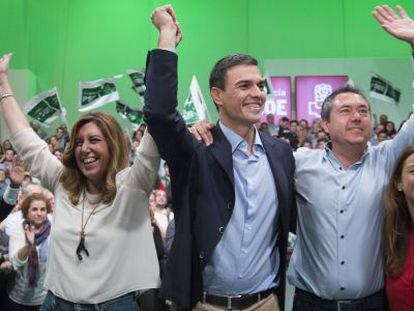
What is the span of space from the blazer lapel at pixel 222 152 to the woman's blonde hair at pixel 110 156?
0.36m

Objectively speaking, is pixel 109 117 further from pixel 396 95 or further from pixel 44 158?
pixel 396 95

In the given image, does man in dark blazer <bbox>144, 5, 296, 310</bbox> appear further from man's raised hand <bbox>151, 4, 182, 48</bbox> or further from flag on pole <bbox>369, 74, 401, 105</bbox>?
flag on pole <bbox>369, 74, 401, 105</bbox>

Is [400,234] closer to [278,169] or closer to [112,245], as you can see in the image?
[278,169]

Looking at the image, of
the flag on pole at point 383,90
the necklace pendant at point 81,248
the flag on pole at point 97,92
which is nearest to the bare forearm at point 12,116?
the necklace pendant at point 81,248

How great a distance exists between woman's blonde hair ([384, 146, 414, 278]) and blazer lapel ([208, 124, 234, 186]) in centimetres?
65

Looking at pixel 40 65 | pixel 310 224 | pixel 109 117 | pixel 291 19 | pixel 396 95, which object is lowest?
pixel 310 224

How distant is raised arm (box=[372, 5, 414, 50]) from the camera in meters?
2.10

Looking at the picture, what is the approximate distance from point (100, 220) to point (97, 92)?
6.77 m

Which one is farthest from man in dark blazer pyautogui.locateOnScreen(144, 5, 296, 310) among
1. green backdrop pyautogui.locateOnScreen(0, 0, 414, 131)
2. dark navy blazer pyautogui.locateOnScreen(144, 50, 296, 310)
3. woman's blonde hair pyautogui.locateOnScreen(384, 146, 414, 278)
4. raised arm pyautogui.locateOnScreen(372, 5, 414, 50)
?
green backdrop pyautogui.locateOnScreen(0, 0, 414, 131)

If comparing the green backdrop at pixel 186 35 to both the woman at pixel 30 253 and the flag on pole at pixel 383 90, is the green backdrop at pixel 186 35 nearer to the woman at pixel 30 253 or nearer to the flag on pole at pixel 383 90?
the flag on pole at pixel 383 90

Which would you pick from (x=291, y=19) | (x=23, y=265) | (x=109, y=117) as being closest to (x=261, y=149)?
(x=109, y=117)

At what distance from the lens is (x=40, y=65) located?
11391mm

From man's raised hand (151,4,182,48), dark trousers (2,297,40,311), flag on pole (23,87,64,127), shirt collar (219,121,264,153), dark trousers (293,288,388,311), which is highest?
flag on pole (23,87,64,127)

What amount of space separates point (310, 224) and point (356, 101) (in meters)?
0.55
